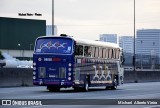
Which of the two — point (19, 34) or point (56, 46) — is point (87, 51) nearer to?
point (56, 46)

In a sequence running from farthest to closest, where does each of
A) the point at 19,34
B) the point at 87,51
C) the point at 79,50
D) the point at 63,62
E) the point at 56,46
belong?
the point at 19,34
the point at 87,51
the point at 79,50
the point at 56,46
the point at 63,62

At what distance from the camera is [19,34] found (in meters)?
137

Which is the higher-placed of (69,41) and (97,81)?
(69,41)

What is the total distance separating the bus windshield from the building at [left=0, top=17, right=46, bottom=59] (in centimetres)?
9722

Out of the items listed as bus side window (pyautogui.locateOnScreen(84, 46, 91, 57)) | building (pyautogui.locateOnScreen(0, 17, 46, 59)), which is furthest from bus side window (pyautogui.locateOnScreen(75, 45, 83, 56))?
building (pyautogui.locateOnScreen(0, 17, 46, 59))

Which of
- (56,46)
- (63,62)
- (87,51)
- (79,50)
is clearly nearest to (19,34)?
(87,51)

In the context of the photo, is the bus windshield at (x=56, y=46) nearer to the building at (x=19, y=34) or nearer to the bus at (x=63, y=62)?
the bus at (x=63, y=62)

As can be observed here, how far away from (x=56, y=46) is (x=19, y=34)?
10372 cm

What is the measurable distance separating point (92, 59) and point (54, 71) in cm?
338

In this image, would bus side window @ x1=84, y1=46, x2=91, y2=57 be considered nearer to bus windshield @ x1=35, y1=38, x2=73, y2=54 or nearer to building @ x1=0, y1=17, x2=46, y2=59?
bus windshield @ x1=35, y1=38, x2=73, y2=54

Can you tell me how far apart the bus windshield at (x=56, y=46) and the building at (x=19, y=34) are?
97.2 m

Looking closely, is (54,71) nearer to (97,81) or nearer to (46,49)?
(46,49)

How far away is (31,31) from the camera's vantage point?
139m

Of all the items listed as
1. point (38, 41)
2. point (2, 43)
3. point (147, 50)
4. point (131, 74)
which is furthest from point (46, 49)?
point (147, 50)
